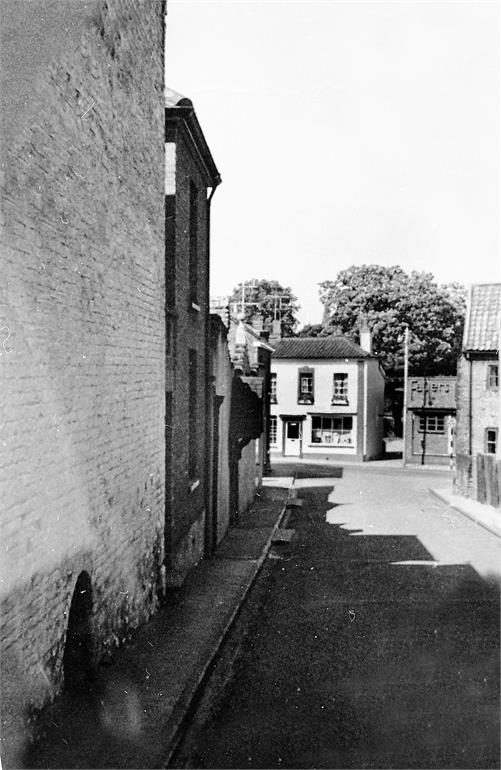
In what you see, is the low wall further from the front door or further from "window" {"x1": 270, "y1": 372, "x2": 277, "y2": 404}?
"window" {"x1": 270, "y1": 372, "x2": 277, "y2": 404}

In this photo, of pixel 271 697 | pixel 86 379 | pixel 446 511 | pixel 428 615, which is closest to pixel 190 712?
pixel 271 697

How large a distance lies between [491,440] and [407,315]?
27428mm

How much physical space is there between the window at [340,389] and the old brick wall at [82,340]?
32906 mm

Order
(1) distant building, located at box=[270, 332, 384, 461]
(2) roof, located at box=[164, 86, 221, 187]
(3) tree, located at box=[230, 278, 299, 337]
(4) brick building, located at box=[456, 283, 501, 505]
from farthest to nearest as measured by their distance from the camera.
A: (3) tree, located at box=[230, 278, 299, 337] < (1) distant building, located at box=[270, 332, 384, 461] < (4) brick building, located at box=[456, 283, 501, 505] < (2) roof, located at box=[164, 86, 221, 187]

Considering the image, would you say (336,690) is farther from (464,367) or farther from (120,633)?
(464,367)

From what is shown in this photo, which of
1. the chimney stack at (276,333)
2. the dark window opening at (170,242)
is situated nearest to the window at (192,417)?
the dark window opening at (170,242)

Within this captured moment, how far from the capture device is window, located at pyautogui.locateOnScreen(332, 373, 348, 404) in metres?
42.1

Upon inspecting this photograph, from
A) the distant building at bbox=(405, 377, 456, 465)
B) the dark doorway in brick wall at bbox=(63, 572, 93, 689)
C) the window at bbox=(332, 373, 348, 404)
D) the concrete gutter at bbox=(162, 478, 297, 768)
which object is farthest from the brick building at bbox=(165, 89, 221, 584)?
the window at bbox=(332, 373, 348, 404)

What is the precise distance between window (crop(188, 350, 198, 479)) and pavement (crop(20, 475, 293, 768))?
2.15 m

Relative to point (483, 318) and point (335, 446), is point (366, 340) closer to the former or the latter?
point (335, 446)

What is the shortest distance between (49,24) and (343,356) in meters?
37.5

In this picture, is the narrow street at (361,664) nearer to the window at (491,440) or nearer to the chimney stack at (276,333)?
the window at (491,440)

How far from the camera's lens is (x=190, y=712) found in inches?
284

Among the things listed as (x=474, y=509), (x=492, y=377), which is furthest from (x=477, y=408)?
(x=474, y=509)
